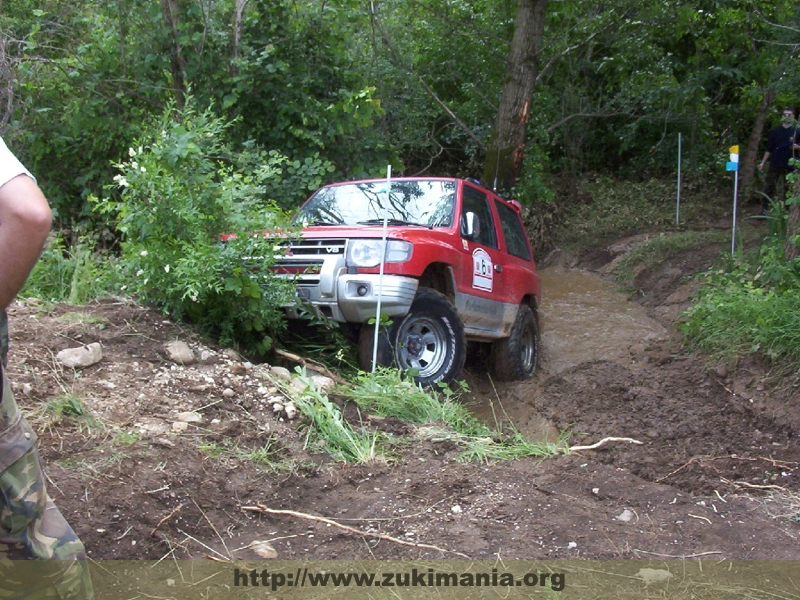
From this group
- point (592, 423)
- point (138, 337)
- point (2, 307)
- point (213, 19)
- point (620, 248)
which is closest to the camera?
point (2, 307)

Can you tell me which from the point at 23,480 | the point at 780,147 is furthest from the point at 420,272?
the point at 780,147

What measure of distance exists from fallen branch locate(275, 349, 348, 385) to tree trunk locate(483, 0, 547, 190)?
744 centimetres

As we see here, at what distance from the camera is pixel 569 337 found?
10.7 meters

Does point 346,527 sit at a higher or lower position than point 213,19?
lower

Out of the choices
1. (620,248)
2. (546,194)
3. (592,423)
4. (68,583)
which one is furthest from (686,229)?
(68,583)

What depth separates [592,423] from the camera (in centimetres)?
659

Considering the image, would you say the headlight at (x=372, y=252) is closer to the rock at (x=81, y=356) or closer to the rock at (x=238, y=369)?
the rock at (x=238, y=369)

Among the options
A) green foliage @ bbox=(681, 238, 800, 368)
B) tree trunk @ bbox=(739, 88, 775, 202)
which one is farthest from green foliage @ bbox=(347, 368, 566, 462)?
tree trunk @ bbox=(739, 88, 775, 202)

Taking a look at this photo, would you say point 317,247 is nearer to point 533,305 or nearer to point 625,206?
point 533,305

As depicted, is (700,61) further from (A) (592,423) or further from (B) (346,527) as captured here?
(B) (346,527)

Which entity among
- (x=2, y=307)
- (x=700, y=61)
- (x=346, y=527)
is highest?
(x=700, y=61)

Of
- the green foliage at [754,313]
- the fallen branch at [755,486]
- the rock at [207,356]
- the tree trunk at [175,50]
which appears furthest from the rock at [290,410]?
the tree trunk at [175,50]

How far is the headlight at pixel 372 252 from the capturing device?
21.4 feet

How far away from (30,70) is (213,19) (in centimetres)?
220
